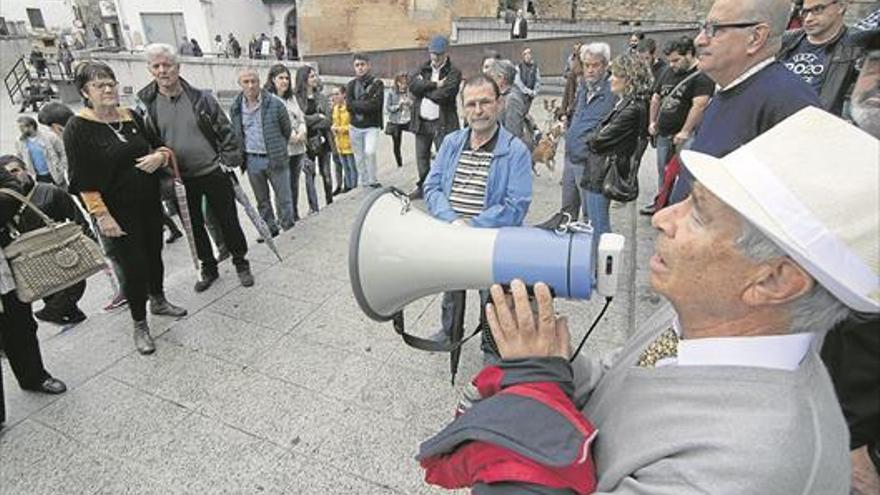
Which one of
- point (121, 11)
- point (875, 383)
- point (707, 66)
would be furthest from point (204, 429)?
point (121, 11)

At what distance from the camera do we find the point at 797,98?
2141mm

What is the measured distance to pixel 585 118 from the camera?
162 inches

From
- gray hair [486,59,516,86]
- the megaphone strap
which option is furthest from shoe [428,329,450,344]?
gray hair [486,59,516,86]

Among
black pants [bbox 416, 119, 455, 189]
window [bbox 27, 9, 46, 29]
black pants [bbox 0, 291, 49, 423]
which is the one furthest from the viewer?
window [bbox 27, 9, 46, 29]

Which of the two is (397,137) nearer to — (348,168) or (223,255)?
(348,168)

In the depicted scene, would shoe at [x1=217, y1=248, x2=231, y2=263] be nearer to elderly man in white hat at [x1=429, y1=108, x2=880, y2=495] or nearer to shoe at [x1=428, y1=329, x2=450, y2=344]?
shoe at [x1=428, y1=329, x2=450, y2=344]

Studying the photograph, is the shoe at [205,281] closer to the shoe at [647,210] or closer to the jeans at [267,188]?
the jeans at [267,188]

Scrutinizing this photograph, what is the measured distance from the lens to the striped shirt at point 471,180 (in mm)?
2770

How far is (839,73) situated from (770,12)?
1269 millimetres

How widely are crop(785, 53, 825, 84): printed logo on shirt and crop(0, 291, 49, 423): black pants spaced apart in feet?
15.4

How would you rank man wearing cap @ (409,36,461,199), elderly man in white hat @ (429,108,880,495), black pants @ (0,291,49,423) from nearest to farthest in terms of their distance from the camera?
elderly man in white hat @ (429,108,880,495) → black pants @ (0,291,49,423) → man wearing cap @ (409,36,461,199)

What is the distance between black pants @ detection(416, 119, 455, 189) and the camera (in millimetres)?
6125

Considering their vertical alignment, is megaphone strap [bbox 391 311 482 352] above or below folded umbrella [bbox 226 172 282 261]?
above

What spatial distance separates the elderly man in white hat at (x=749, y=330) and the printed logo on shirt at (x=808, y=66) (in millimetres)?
3042
